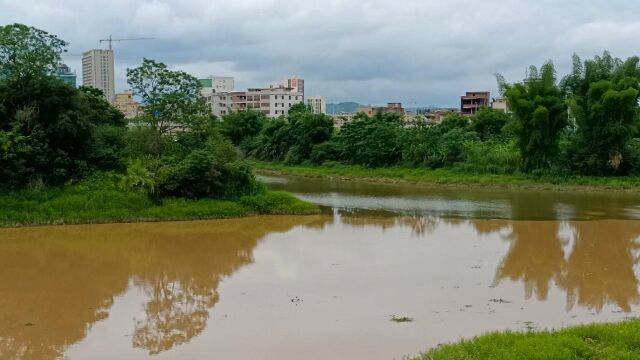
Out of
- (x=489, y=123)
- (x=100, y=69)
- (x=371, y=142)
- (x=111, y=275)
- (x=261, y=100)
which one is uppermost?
(x=100, y=69)

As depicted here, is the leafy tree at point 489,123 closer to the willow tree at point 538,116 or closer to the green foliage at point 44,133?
the willow tree at point 538,116

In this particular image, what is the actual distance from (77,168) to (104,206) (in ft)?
6.33

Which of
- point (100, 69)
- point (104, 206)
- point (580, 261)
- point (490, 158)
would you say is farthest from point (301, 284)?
point (100, 69)

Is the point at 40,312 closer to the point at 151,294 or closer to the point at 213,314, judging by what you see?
the point at 151,294

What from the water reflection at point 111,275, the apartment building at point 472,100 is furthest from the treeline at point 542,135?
the apartment building at point 472,100

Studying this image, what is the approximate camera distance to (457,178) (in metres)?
32.4

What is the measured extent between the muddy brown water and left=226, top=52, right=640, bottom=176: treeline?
10.0 meters

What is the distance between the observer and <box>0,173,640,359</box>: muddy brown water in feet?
28.2

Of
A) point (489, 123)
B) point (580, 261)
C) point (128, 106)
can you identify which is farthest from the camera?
point (128, 106)

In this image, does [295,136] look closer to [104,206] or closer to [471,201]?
[471,201]

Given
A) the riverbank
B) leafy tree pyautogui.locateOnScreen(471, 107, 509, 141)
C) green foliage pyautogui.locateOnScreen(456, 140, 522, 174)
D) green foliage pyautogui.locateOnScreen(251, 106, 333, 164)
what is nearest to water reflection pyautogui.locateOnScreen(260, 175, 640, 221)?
the riverbank

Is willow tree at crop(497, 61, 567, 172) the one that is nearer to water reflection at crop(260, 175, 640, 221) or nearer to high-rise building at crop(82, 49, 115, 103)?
water reflection at crop(260, 175, 640, 221)

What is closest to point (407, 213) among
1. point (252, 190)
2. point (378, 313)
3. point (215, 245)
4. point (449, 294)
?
point (252, 190)

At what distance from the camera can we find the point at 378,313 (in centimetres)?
970
